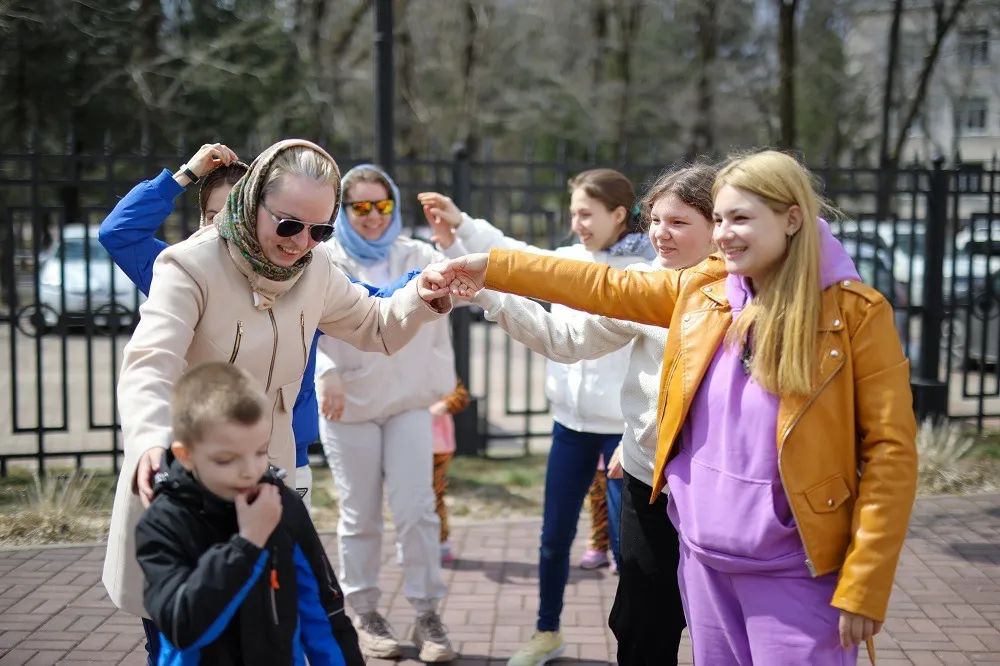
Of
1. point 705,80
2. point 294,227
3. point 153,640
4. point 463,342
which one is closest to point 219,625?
point 153,640

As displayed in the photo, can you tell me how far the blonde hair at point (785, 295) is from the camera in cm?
226

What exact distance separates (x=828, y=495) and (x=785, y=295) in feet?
1.54

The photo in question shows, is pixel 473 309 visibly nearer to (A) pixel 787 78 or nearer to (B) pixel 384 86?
(B) pixel 384 86

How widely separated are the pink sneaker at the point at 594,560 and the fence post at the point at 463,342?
2.38 meters

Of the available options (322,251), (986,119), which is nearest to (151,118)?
(322,251)

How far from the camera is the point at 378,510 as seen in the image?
4164 mm

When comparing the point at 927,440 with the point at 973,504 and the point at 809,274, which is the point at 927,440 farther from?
the point at 809,274

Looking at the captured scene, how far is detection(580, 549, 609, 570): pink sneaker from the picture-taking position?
5199 millimetres

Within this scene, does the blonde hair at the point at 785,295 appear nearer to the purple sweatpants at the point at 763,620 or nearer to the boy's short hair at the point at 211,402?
the purple sweatpants at the point at 763,620

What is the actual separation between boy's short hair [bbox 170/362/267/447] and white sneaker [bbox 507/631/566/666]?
220 cm

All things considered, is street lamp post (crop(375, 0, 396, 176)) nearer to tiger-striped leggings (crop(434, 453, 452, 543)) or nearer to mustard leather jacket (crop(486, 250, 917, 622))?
tiger-striped leggings (crop(434, 453, 452, 543))

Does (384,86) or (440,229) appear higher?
(384,86)

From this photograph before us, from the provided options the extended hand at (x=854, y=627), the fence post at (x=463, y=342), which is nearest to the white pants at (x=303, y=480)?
the extended hand at (x=854, y=627)

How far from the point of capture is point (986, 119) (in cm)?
A: 4878
